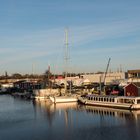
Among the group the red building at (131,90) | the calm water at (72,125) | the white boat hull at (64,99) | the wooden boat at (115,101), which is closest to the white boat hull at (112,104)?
the wooden boat at (115,101)

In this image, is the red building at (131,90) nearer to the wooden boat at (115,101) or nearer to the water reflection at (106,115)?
the wooden boat at (115,101)

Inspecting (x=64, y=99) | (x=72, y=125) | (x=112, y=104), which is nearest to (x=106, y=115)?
(x=72, y=125)

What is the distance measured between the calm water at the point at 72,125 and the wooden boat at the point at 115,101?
5.62 feet

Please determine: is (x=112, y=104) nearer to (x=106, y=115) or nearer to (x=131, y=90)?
(x=131, y=90)

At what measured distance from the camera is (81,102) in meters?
38.4

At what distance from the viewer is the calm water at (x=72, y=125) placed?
20125 millimetres

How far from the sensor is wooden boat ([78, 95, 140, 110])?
30.7 m

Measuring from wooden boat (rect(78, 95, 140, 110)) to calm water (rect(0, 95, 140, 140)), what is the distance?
1713 mm

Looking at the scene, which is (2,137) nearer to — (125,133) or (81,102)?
(125,133)

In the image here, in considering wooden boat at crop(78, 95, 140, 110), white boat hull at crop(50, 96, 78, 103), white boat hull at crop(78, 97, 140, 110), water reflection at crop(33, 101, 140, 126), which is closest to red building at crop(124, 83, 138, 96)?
wooden boat at crop(78, 95, 140, 110)

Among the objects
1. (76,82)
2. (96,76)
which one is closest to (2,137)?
(76,82)

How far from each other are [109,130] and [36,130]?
5.10m

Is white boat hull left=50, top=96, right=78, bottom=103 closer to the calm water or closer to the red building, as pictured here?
the red building

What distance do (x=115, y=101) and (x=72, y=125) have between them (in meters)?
10.2
